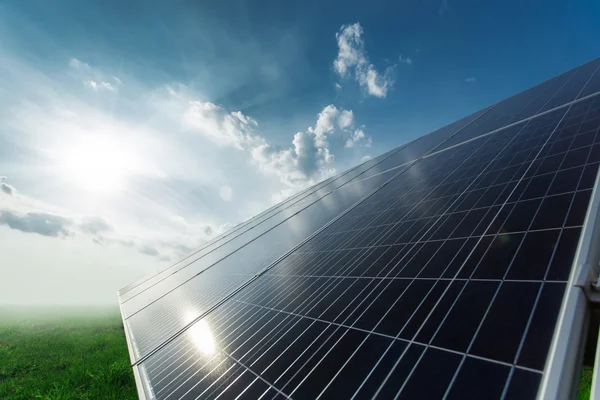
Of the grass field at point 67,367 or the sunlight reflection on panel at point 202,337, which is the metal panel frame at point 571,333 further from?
the sunlight reflection on panel at point 202,337

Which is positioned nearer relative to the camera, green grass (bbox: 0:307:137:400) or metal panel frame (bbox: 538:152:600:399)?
metal panel frame (bbox: 538:152:600:399)

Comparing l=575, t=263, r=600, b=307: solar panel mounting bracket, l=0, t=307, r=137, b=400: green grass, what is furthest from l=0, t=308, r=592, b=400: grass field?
l=575, t=263, r=600, b=307: solar panel mounting bracket

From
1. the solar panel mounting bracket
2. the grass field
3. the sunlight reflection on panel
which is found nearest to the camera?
the solar panel mounting bracket

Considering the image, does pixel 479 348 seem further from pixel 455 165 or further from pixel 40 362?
pixel 40 362

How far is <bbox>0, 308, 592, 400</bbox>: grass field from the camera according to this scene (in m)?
7.65

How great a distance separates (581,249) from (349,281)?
3420 mm

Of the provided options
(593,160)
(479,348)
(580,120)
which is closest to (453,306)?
(479,348)

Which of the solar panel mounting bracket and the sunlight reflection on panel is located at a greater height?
the solar panel mounting bracket

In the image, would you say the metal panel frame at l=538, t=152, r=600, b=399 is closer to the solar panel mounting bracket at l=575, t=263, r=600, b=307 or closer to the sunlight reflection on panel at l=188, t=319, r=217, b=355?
the solar panel mounting bracket at l=575, t=263, r=600, b=307

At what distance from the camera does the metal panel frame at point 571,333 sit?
1.88m

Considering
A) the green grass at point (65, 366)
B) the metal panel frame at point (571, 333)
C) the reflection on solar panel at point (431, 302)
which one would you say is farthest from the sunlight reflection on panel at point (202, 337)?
the metal panel frame at point (571, 333)

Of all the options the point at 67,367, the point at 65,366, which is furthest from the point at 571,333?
the point at 65,366

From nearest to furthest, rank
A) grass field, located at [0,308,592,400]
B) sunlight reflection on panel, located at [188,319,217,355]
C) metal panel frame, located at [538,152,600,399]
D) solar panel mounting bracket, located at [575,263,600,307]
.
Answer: metal panel frame, located at [538,152,600,399], solar panel mounting bracket, located at [575,263,600,307], sunlight reflection on panel, located at [188,319,217,355], grass field, located at [0,308,592,400]

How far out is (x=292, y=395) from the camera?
10.8 feet
